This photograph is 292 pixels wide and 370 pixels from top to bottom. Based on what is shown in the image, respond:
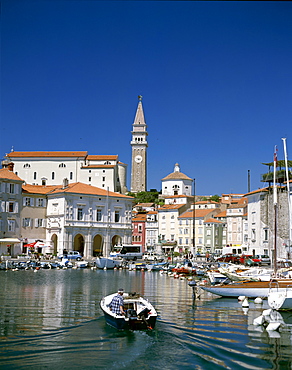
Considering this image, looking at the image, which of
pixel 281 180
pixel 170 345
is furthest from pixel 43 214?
pixel 170 345

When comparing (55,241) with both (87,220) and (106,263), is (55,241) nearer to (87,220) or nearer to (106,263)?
(87,220)

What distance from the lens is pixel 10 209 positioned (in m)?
67.2

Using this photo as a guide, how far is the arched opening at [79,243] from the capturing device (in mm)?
76625

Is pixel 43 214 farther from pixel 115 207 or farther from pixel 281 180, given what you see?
pixel 281 180

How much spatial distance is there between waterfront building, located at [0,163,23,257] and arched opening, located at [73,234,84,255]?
34.6 ft

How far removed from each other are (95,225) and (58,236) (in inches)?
229

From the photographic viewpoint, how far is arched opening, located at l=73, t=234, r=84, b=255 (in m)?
76.6

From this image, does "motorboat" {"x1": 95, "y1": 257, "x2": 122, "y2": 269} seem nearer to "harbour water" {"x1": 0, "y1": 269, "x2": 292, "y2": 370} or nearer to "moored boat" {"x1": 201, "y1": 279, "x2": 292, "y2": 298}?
"moored boat" {"x1": 201, "y1": 279, "x2": 292, "y2": 298}

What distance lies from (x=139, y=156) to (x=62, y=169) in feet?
141

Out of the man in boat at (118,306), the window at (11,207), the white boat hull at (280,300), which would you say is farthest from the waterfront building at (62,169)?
the man in boat at (118,306)

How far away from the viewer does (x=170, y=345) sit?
15195 millimetres

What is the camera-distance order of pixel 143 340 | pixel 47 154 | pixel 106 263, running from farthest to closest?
pixel 47 154 < pixel 106 263 < pixel 143 340

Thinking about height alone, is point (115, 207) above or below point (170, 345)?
above

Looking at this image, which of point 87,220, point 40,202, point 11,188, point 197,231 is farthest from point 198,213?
point 11,188
